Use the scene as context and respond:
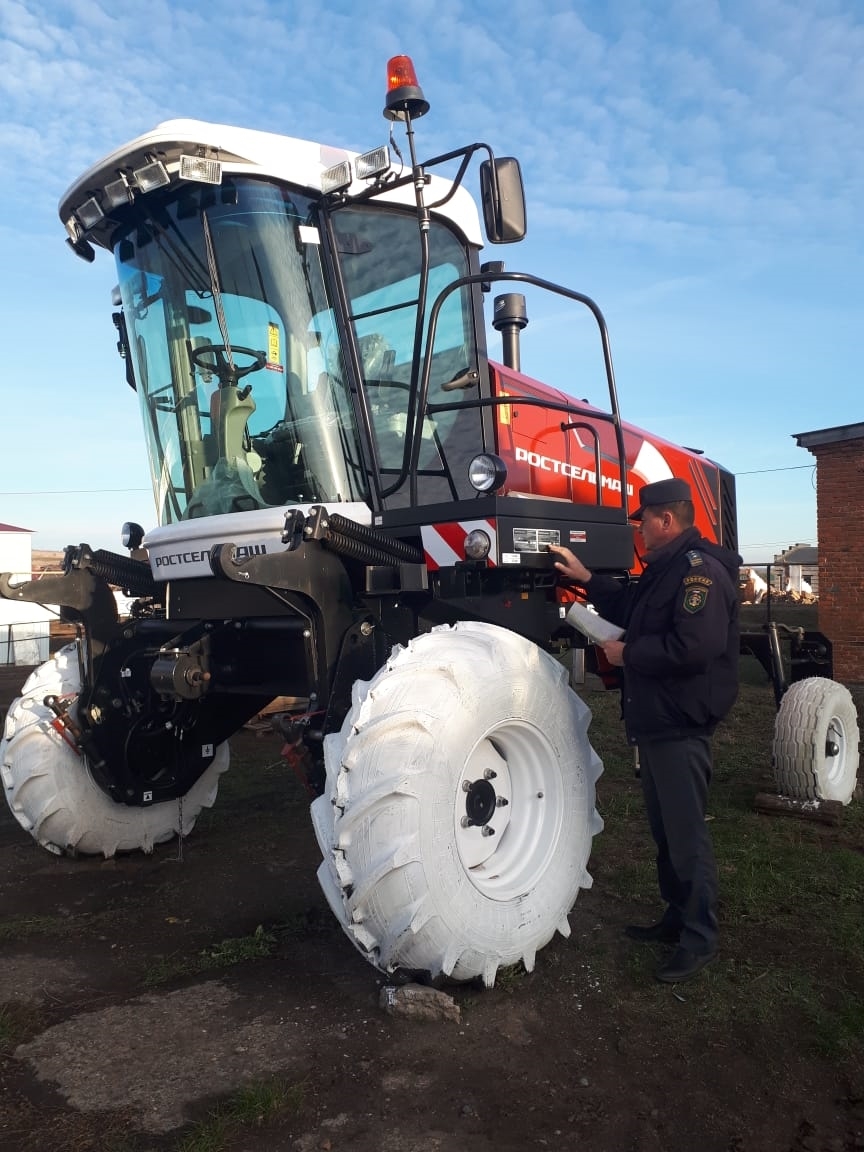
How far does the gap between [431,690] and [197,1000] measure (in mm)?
1502

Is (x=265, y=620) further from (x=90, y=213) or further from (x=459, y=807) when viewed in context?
(x=90, y=213)

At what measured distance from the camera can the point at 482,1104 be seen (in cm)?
270

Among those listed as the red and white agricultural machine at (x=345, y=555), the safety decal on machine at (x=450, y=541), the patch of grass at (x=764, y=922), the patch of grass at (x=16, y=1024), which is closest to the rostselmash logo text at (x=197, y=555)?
the red and white agricultural machine at (x=345, y=555)

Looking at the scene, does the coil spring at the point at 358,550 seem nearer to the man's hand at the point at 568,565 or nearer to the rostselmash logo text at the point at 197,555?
the rostselmash logo text at the point at 197,555

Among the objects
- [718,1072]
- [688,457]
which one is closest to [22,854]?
[718,1072]

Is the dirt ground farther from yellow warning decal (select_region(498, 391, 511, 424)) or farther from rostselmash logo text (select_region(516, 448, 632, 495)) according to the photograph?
yellow warning decal (select_region(498, 391, 511, 424))

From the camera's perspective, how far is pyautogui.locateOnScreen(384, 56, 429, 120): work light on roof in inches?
155

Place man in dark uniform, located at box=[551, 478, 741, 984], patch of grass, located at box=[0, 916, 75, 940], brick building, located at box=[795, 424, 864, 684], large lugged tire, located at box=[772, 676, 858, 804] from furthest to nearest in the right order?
1. brick building, located at box=[795, 424, 864, 684]
2. large lugged tire, located at box=[772, 676, 858, 804]
3. patch of grass, located at box=[0, 916, 75, 940]
4. man in dark uniform, located at box=[551, 478, 741, 984]

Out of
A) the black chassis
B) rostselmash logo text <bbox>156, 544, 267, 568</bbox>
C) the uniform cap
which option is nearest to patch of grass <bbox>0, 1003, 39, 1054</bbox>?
the black chassis

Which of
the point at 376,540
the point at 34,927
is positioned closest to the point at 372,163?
the point at 376,540

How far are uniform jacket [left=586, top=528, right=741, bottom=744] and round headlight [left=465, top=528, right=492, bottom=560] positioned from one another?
719 millimetres

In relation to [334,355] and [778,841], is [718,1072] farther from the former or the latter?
[334,355]

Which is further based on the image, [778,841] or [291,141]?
[778,841]

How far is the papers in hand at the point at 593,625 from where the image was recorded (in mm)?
4211
